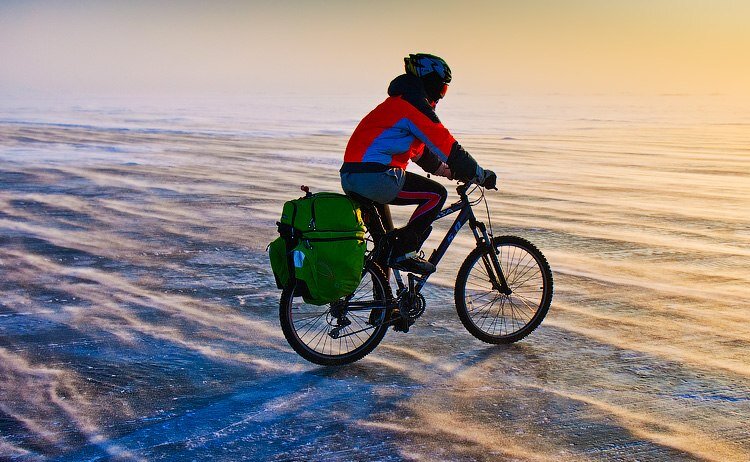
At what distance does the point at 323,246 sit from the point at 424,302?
0.99 m

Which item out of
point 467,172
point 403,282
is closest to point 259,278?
point 403,282

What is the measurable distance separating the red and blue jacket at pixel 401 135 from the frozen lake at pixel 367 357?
1.37m

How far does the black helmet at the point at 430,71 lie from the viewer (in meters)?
5.84

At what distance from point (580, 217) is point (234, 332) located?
6.35 m

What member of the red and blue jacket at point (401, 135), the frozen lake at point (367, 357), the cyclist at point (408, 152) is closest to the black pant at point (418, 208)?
the cyclist at point (408, 152)

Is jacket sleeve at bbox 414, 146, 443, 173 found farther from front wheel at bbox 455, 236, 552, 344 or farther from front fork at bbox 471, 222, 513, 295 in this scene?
front wheel at bbox 455, 236, 552, 344

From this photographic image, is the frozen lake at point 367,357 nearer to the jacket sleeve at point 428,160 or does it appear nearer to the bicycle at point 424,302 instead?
the bicycle at point 424,302

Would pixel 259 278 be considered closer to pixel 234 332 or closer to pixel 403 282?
pixel 234 332

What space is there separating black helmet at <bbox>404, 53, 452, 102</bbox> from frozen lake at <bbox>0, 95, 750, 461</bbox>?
1855 mm

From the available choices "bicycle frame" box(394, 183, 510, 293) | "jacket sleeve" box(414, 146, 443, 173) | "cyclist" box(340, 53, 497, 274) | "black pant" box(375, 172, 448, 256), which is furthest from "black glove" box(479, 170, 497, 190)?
"jacket sleeve" box(414, 146, 443, 173)

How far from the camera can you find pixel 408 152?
593cm

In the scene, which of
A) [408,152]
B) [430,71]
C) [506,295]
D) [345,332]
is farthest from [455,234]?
[430,71]

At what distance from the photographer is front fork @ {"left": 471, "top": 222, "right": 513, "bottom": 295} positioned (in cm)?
637

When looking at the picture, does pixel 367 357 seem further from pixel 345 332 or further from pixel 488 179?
pixel 488 179
